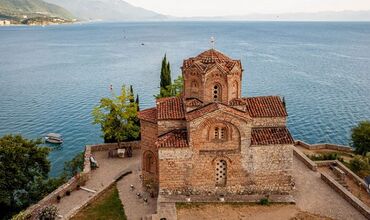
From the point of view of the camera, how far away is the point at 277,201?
27.8m

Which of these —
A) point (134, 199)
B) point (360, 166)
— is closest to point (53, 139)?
point (134, 199)

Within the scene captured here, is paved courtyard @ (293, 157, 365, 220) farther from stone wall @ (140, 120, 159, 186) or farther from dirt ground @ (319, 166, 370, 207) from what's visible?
stone wall @ (140, 120, 159, 186)

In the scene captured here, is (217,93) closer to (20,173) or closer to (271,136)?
(271,136)

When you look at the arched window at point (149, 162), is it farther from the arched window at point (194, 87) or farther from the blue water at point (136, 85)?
the blue water at point (136, 85)

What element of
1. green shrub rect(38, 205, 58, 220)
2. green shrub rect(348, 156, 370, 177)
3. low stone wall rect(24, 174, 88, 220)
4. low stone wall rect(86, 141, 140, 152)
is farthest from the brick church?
low stone wall rect(86, 141, 140, 152)

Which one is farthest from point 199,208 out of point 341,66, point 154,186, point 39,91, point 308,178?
point 341,66

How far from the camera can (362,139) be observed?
135ft

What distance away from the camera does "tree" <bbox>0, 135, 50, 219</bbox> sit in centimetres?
3127

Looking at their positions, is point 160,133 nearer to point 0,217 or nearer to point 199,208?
point 199,208

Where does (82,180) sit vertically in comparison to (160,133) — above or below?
below

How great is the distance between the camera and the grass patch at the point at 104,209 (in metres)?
27.5

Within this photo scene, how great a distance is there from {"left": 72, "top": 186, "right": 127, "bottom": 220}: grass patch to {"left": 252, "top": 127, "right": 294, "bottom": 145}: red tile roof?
11549 millimetres

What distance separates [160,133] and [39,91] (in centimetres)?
6318

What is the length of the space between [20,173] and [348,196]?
26749 millimetres
